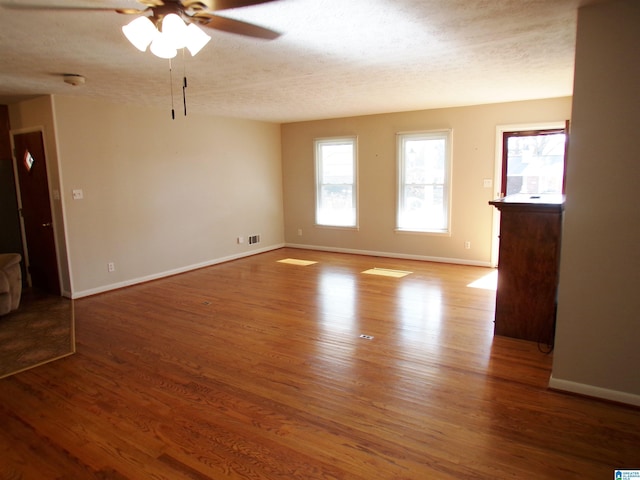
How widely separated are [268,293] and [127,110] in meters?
3.11

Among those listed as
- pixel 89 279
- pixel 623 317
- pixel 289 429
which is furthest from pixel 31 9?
pixel 623 317

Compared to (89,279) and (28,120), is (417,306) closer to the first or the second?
(89,279)

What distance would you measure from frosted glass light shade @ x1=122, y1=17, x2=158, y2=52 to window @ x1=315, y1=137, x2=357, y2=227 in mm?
5220

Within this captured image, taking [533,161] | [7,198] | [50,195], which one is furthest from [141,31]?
[533,161]

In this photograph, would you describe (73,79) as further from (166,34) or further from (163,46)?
(166,34)

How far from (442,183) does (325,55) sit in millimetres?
3789

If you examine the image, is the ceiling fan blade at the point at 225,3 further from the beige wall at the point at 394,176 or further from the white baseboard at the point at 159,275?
the beige wall at the point at 394,176

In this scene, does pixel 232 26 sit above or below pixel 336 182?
above

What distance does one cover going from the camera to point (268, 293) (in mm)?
5055

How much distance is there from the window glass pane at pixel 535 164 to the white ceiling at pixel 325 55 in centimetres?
65

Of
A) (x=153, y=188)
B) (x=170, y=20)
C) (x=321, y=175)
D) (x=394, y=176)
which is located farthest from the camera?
(x=321, y=175)

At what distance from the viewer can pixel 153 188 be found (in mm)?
5770

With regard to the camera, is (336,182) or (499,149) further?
(336,182)

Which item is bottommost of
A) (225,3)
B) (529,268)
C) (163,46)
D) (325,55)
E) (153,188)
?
(529,268)
